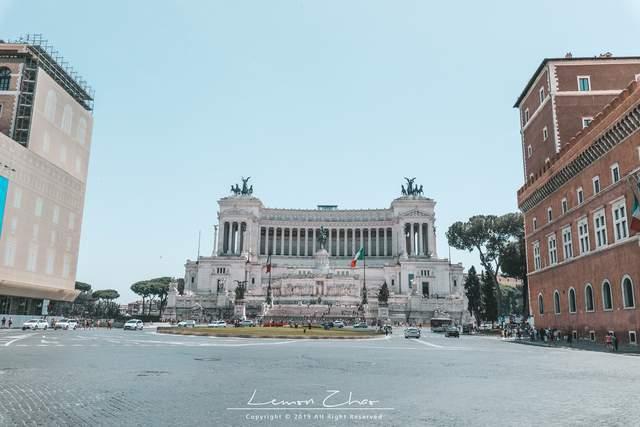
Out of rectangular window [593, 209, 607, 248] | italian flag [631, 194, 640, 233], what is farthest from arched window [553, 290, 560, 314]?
italian flag [631, 194, 640, 233]

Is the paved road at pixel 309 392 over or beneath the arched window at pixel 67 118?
beneath

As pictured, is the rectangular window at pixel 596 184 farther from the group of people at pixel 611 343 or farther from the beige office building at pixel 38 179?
the beige office building at pixel 38 179

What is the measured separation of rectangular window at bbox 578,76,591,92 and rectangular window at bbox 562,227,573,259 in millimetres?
13231

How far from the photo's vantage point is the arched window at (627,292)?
3394 centimetres

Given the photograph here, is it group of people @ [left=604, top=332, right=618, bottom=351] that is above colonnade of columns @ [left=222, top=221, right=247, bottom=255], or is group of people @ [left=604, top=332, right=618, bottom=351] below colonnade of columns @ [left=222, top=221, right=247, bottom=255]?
below

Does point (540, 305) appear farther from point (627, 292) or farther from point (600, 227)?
point (627, 292)

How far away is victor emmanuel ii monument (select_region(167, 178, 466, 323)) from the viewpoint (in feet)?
293

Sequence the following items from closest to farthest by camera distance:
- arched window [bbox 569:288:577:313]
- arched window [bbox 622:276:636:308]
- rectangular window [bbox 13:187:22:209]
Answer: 1. arched window [bbox 622:276:636:308]
2. arched window [bbox 569:288:577:313]
3. rectangular window [bbox 13:187:22:209]

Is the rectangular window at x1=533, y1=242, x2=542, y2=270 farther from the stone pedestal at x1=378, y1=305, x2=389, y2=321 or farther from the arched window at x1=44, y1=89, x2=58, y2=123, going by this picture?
the arched window at x1=44, y1=89, x2=58, y2=123

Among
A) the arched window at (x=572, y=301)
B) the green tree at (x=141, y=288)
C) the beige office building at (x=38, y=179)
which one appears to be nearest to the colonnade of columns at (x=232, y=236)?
the green tree at (x=141, y=288)

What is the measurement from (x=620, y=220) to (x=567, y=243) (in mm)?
9993

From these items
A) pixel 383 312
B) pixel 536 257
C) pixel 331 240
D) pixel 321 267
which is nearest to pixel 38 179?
pixel 383 312

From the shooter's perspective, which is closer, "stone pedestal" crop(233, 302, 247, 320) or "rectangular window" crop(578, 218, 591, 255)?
"rectangular window" crop(578, 218, 591, 255)

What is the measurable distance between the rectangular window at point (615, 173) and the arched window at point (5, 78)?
242 ft
